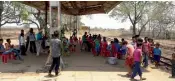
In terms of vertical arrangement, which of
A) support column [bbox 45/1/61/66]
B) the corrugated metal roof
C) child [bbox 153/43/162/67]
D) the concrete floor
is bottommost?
the concrete floor

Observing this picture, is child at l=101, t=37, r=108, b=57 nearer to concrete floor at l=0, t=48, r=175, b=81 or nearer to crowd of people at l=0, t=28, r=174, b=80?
crowd of people at l=0, t=28, r=174, b=80

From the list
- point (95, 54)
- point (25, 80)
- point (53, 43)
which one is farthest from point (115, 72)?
point (95, 54)

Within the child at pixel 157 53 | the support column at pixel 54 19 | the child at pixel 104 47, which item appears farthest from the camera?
the child at pixel 104 47

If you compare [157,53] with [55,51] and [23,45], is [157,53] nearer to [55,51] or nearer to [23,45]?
[55,51]

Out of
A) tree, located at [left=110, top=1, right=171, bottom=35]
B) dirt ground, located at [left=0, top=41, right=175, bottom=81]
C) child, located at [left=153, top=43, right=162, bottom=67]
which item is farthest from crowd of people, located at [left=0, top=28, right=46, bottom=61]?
tree, located at [left=110, top=1, right=171, bottom=35]

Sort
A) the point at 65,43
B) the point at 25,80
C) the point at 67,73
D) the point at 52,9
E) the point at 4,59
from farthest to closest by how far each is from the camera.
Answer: the point at 65,43, the point at 4,59, the point at 52,9, the point at 67,73, the point at 25,80

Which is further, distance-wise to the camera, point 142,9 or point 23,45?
point 142,9

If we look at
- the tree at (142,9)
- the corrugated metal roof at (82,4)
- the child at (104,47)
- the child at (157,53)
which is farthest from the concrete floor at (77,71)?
the tree at (142,9)

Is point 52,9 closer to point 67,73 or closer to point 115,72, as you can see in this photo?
point 67,73

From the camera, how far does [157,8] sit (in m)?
39.3

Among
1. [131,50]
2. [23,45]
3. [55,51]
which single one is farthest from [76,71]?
[23,45]

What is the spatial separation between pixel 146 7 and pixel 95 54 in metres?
26.1

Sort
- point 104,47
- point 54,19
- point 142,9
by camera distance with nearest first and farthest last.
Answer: point 54,19 → point 104,47 → point 142,9

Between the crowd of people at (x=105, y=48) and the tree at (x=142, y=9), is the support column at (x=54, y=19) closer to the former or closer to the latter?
the crowd of people at (x=105, y=48)
